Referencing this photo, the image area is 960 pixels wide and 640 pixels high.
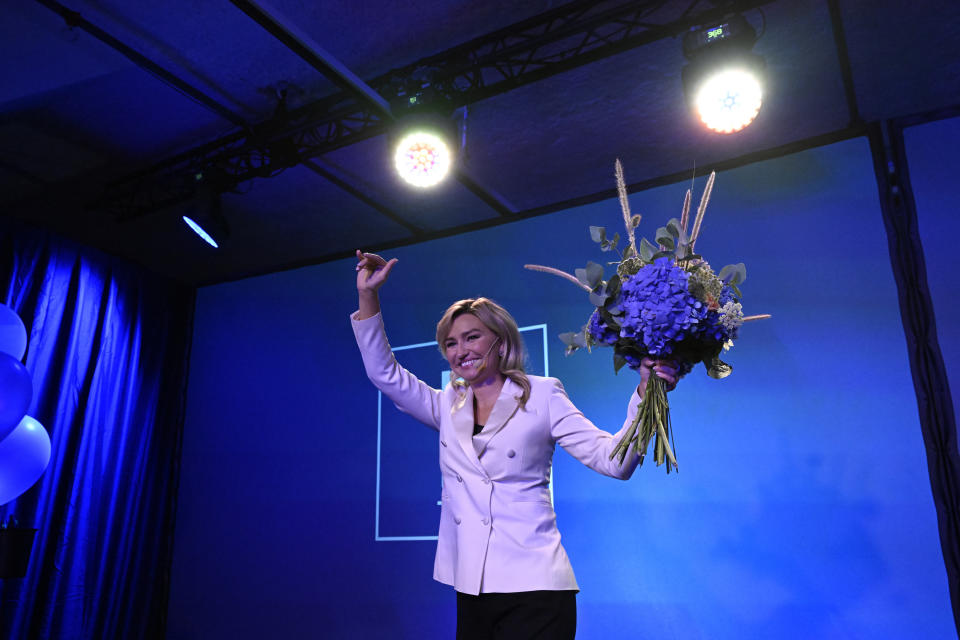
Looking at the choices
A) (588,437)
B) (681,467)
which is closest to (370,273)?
(588,437)

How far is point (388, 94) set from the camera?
330cm

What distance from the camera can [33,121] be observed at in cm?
353

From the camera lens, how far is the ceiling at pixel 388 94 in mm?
2932

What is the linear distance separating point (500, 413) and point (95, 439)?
3984 mm

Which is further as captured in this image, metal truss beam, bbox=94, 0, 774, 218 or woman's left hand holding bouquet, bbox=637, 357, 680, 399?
metal truss beam, bbox=94, 0, 774, 218

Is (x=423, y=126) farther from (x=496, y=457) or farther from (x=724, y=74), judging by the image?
(x=496, y=457)

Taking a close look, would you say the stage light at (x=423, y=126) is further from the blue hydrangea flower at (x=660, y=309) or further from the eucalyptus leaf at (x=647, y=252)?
the blue hydrangea flower at (x=660, y=309)

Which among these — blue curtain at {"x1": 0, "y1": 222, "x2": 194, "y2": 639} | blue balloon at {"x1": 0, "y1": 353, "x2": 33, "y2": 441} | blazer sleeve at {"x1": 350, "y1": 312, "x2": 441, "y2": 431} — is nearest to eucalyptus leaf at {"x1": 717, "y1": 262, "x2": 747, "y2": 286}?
blazer sleeve at {"x1": 350, "y1": 312, "x2": 441, "y2": 431}

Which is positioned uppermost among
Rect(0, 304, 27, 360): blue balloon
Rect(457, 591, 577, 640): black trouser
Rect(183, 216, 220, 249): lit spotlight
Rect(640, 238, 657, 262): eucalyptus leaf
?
Rect(183, 216, 220, 249): lit spotlight

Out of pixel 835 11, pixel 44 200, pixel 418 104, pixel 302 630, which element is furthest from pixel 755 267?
pixel 44 200

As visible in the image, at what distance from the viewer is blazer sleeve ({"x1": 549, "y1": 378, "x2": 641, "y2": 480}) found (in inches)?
60.2

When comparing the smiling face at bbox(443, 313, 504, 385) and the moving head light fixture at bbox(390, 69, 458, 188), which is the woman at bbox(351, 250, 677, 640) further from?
the moving head light fixture at bbox(390, 69, 458, 188)

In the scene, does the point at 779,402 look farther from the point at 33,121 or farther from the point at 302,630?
the point at 33,121

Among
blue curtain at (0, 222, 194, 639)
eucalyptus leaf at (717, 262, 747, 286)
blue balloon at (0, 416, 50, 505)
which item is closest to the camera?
eucalyptus leaf at (717, 262, 747, 286)
